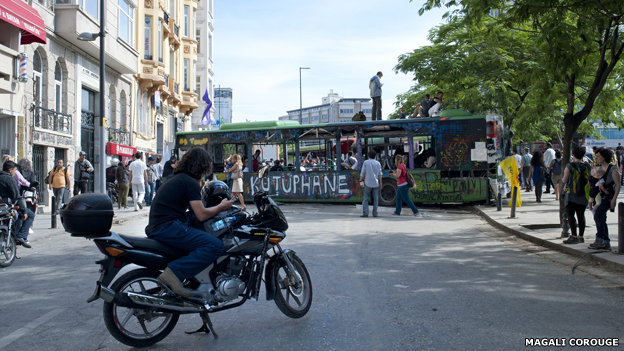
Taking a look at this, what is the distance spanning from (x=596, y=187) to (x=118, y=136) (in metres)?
21.5

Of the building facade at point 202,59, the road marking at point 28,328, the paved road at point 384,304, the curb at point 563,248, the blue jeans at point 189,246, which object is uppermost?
the building facade at point 202,59

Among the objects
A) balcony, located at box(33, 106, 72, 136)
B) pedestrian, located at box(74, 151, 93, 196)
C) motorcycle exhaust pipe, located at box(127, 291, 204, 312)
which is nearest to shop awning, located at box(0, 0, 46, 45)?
balcony, located at box(33, 106, 72, 136)

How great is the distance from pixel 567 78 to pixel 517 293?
641cm

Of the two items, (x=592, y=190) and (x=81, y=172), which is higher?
(x=81, y=172)

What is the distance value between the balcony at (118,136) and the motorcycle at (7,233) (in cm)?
1627

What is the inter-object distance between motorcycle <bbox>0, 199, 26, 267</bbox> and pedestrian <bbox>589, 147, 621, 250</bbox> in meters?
8.53

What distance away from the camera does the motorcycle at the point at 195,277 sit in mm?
3979

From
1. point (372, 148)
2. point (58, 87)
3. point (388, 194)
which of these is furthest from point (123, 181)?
point (388, 194)

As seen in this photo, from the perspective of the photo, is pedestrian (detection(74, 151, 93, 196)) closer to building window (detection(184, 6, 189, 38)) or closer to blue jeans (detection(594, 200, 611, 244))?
blue jeans (detection(594, 200, 611, 244))

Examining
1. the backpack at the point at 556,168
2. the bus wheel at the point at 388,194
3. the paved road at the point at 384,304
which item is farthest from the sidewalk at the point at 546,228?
the bus wheel at the point at 388,194

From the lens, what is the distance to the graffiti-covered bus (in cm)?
1616

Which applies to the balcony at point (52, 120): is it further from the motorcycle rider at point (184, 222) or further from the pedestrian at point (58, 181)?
the motorcycle rider at point (184, 222)

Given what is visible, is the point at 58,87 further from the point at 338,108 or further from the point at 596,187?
the point at 338,108

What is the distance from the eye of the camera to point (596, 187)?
8023 mm
